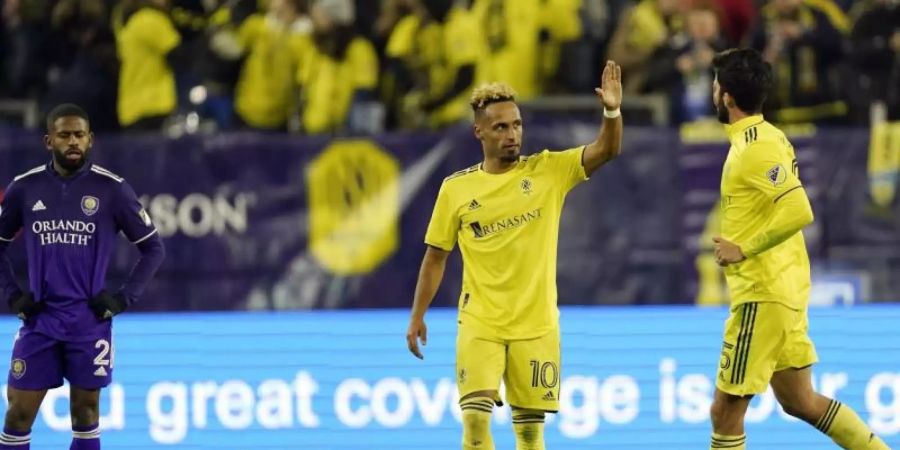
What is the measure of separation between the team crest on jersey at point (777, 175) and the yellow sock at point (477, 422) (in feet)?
5.56

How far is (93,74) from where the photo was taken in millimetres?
13875

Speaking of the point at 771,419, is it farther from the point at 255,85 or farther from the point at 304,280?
the point at 255,85

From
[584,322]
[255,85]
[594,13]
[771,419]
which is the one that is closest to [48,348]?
[584,322]

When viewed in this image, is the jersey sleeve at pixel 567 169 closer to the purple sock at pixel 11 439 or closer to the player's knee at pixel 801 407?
the player's knee at pixel 801 407

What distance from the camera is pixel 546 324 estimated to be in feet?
28.0

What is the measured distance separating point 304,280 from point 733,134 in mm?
4646

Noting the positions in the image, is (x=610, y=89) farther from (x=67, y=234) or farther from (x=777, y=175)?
(x=67, y=234)

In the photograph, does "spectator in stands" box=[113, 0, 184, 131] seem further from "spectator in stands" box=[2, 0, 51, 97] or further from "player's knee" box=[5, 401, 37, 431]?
"player's knee" box=[5, 401, 37, 431]

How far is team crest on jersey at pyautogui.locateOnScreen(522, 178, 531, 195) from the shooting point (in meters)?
8.52

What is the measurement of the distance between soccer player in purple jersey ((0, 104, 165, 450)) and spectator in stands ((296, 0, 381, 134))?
Answer: 178 inches

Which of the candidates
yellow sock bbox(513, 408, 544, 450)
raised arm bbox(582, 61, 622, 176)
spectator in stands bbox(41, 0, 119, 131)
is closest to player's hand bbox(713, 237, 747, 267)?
raised arm bbox(582, 61, 622, 176)

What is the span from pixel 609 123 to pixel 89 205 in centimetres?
274

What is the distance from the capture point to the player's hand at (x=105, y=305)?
8961 millimetres

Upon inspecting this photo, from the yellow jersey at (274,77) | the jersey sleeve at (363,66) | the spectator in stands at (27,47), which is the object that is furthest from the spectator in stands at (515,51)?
the spectator in stands at (27,47)
